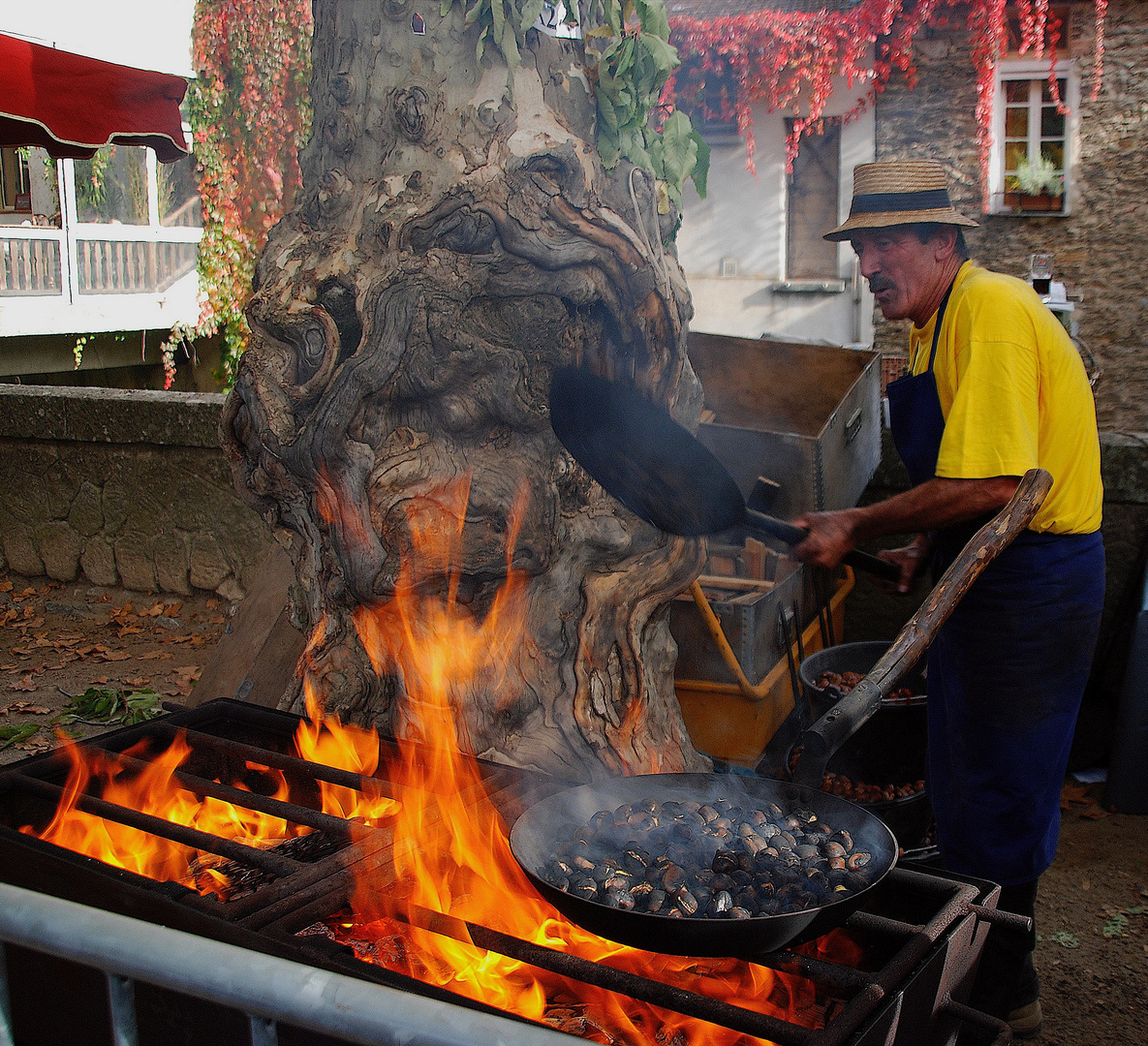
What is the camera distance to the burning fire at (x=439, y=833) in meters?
2.16

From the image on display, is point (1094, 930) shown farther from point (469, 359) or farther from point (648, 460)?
point (469, 359)

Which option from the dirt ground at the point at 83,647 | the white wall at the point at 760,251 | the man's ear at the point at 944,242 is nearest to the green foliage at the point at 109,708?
the dirt ground at the point at 83,647

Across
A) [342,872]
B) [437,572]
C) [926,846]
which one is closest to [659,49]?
[437,572]

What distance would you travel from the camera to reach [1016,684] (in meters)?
3.07

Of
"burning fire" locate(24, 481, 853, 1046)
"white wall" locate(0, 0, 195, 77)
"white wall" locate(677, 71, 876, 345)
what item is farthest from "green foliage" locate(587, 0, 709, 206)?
"white wall" locate(677, 71, 876, 345)

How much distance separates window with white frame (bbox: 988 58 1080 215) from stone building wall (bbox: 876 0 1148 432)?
0.16 m

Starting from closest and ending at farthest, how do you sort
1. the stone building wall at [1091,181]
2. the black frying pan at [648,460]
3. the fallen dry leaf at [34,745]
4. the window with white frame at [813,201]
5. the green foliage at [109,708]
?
the black frying pan at [648,460]
the fallen dry leaf at [34,745]
the green foliage at [109,708]
the stone building wall at [1091,181]
the window with white frame at [813,201]

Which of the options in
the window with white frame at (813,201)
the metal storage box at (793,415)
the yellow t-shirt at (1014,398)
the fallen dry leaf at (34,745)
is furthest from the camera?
the window with white frame at (813,201)

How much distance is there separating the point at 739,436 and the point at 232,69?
8008 millimetres

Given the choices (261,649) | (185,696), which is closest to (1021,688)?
(261,649)

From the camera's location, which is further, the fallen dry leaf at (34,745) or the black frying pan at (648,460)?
the fallen dry leaf at (34,745)

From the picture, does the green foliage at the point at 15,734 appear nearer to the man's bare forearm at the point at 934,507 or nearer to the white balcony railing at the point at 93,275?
the man's bare forearm at the point at 934,507

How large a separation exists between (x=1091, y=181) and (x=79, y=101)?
12.4 m

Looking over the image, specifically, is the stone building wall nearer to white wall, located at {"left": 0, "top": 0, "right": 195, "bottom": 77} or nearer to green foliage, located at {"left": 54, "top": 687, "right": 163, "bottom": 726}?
white wall, located at {"left": 0, "top": 0, "right": 195, "bottom": 77}
